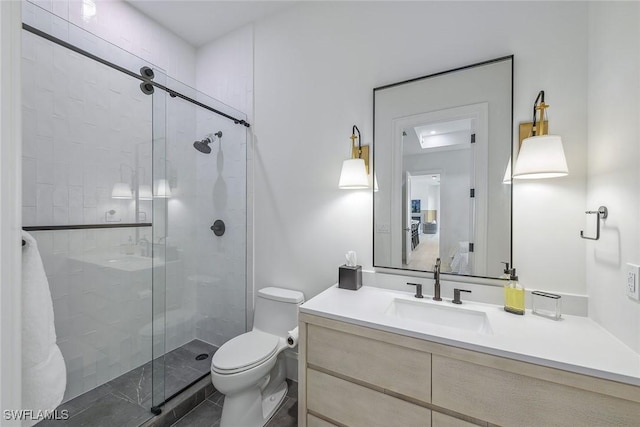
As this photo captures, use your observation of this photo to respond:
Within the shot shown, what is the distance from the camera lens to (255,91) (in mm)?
2178

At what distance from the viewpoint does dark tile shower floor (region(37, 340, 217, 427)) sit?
1.52m

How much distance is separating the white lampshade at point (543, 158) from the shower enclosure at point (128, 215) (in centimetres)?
187

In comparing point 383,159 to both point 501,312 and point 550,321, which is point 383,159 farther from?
point 550,321

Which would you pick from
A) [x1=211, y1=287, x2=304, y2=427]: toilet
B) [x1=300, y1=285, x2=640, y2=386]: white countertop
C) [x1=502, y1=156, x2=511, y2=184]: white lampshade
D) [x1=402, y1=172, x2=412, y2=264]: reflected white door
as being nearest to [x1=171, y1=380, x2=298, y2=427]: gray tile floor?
[x1=211, y1=287, x2=304, y2=427]: toilet

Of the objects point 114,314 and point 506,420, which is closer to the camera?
point 506,420

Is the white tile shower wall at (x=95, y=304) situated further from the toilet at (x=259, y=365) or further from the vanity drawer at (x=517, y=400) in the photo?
the vanity drawer at (x=517, y=400)

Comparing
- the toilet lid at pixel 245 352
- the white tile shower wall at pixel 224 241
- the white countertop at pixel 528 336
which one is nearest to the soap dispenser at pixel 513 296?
the white countertop at pixel 528 336

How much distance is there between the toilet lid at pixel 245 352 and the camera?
1.46 meters

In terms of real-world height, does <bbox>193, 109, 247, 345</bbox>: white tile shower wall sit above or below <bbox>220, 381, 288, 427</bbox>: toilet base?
above

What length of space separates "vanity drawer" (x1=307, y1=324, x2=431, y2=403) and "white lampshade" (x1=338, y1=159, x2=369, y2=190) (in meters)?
0.83

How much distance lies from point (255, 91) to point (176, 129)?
2.29 ft

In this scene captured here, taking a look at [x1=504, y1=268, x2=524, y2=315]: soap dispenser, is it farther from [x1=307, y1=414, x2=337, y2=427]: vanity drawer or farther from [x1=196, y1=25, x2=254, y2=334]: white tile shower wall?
[x1=196, y1=25, x2=254, y2=334]: white tile shower wall

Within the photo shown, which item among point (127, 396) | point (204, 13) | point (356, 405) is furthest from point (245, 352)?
point (204, 13)

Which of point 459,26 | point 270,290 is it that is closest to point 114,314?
point 270,290
